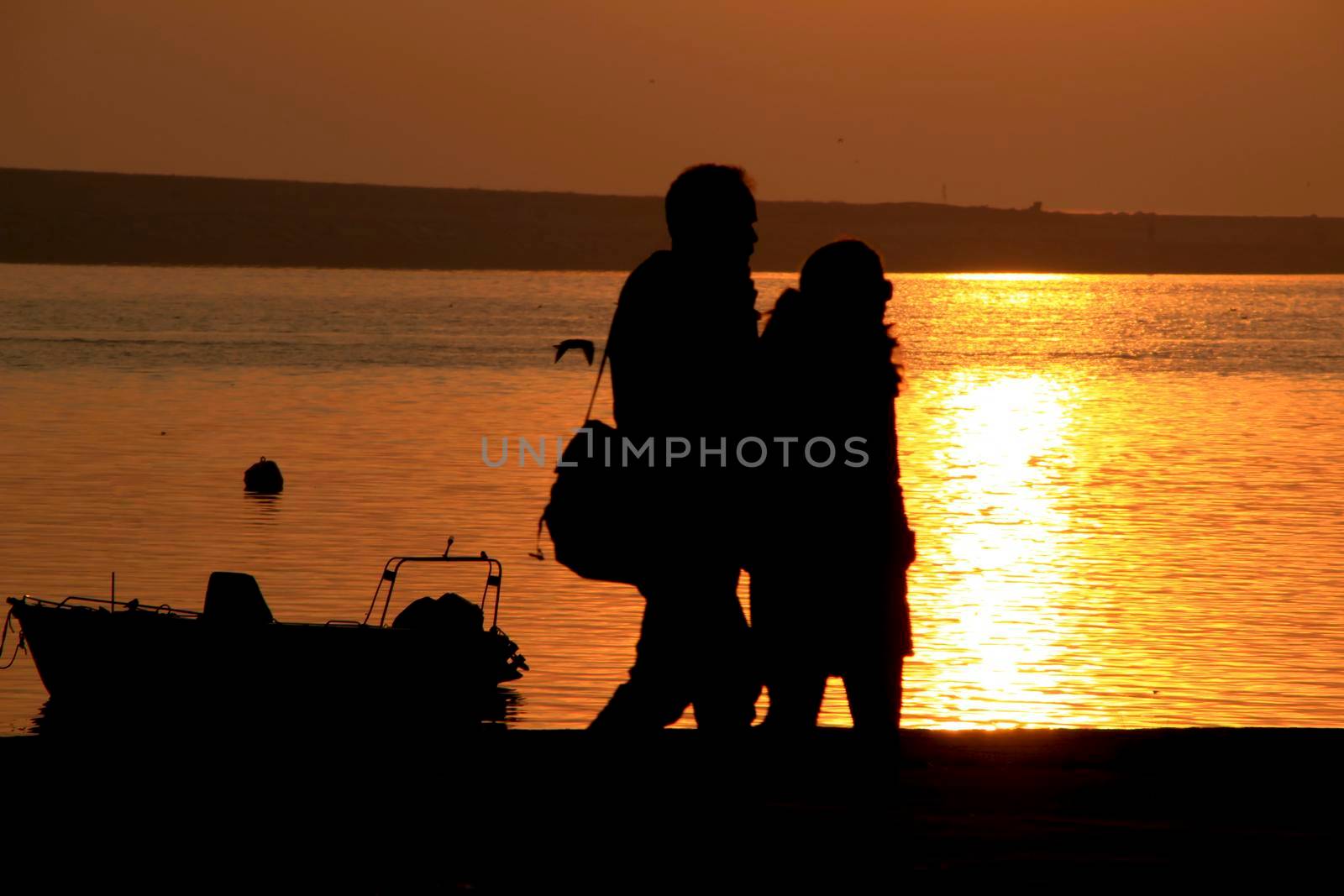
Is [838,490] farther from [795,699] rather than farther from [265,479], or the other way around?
[265,479]

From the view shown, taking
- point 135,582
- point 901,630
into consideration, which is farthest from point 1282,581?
point 901,630

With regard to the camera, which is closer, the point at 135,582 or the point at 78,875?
the point at 78,875

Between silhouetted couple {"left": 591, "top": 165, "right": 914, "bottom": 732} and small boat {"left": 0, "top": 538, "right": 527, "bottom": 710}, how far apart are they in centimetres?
844

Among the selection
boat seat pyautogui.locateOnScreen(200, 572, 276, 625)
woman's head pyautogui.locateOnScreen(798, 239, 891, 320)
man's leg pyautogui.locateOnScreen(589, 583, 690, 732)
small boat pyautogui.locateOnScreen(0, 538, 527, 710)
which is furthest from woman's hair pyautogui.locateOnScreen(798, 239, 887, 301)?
boat seat pyautogui.locateOnScreen(200, 572, 276, 625)

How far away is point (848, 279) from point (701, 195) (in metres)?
0.48

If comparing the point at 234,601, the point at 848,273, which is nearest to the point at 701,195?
the point at 848,273

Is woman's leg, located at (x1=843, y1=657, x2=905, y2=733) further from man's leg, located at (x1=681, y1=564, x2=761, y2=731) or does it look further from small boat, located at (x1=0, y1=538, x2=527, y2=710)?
small boat, located at (x1=0, y1=538, x2=527, y2=710)

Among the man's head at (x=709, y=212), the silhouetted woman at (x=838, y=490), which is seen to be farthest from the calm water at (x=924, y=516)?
the man's head at (x=709, y=212)

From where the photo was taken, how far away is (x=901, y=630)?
5527 mm

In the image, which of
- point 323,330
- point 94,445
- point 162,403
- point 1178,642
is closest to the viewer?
point 1178,642

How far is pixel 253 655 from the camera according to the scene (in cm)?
1393

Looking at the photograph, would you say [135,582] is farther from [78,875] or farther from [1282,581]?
[78,875]

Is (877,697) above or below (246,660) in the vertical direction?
below

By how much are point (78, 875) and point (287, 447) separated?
118ft
